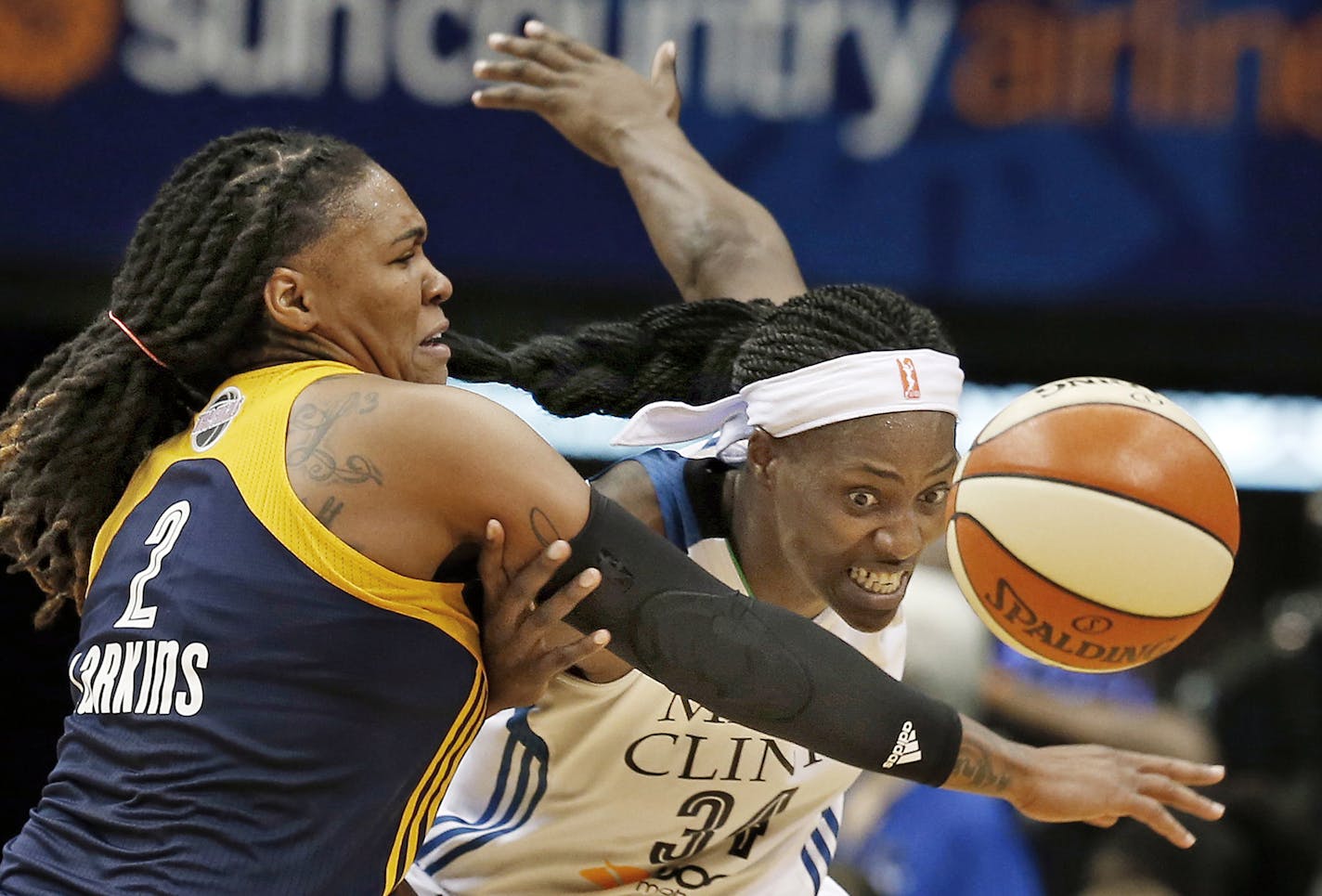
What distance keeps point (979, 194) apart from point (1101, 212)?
401mm

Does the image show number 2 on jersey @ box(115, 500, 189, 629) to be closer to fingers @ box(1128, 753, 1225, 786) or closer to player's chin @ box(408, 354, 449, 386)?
→ player's chin @ box(408, 354, 449, 386)

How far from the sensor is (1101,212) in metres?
6.38

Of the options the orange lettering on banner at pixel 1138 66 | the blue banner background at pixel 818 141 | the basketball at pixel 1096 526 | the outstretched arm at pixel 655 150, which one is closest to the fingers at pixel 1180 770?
the basketball at pixel 1096 526

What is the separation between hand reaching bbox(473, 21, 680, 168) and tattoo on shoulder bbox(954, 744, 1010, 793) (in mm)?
1839

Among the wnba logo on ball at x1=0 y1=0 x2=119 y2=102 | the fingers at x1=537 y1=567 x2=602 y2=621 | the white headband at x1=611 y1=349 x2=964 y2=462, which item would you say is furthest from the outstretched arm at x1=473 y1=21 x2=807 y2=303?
the wnba logo on ball at x1=0 y1=0 x2=119 y2=102

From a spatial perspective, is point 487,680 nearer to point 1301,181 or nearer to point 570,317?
point 570,317

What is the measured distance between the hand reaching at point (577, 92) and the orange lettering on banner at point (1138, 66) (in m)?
2.07

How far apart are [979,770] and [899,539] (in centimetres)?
41

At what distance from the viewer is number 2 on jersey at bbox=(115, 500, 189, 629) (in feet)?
9.12

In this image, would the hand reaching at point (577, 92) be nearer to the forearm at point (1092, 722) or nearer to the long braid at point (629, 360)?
the long braid at point (629, 360)

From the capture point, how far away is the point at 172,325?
296cm

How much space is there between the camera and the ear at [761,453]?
3.49 meters

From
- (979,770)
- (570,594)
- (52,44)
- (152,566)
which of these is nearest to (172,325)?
(152,566)

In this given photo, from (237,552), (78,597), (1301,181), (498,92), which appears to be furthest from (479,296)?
(237,552)
